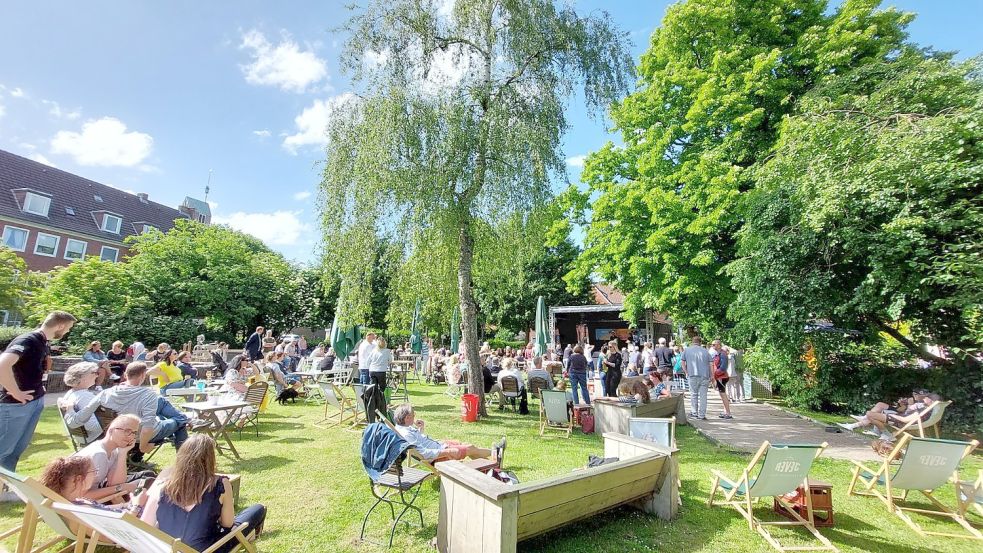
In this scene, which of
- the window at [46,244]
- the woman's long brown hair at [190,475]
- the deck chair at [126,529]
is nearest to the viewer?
the deck chair at [126,529]

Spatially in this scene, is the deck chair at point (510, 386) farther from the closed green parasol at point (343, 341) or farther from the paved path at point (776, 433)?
the closed green parasol at point (343, 341)

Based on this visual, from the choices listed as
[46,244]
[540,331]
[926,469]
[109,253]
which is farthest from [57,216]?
[926,469]

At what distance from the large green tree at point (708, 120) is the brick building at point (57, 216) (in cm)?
2808

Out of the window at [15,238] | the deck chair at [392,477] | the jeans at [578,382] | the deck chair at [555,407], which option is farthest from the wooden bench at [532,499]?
the window at [15,238]

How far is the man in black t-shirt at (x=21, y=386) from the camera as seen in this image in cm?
385

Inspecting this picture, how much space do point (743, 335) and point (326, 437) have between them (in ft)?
31.9

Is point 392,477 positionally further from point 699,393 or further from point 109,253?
point 109,253

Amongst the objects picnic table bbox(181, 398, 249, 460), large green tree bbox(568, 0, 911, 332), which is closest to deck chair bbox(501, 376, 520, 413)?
picnic table bbox(181, 398, 249, 460)

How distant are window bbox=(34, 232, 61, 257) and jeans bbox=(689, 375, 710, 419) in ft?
122

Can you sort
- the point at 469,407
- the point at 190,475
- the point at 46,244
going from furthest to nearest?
the point at 46,244
the point at 469,407
the point at 190,475

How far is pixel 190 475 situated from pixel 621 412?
637 centimetres

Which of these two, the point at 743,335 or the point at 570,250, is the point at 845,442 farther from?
the point at 570,250

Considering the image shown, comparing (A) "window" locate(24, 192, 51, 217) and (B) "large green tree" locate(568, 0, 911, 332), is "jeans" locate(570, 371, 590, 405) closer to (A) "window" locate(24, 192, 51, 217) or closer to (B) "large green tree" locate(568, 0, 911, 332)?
(B) "large green tree" locate(568, 0, 911, 332)

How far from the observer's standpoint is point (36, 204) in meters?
26.8
